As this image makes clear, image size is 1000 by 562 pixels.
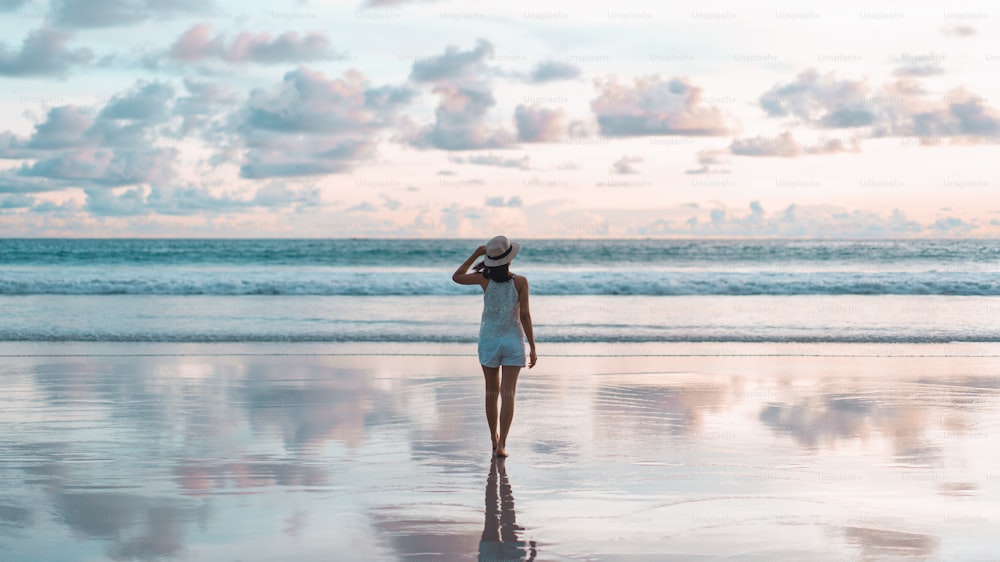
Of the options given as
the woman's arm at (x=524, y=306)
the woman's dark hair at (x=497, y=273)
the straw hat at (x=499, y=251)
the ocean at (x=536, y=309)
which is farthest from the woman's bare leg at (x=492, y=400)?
the ocean at (x=536, y=309)

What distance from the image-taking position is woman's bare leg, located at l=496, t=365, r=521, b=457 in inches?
295

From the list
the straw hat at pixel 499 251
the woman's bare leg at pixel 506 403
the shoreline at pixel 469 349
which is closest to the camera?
the straw hat at pixel 499 251

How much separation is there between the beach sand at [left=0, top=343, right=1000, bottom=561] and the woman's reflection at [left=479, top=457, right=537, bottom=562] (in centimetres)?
2

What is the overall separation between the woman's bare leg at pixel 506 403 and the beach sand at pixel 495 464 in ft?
0.59

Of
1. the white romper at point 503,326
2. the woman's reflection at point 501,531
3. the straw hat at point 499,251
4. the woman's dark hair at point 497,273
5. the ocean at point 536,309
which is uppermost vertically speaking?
the straw hat at point 499,251

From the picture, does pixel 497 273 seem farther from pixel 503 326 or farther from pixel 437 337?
pixel 437 337

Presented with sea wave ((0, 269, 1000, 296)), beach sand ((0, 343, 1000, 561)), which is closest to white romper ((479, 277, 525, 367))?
beach sand ((0, 343, 1000, 561))

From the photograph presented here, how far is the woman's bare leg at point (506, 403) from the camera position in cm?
750

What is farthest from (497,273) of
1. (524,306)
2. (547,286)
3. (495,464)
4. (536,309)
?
(547,286)

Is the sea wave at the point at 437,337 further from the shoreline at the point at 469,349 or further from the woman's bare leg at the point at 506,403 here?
the woman's bare leg at the point at 506,403

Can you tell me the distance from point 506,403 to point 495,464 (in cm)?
50

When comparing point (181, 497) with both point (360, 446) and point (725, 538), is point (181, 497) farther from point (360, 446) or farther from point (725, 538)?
point (725, 538)

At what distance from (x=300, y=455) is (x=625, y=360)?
22.4 feet

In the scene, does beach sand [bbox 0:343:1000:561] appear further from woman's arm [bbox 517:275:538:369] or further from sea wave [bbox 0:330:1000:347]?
sea wave [bbox 0:330:1000:347]
